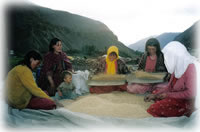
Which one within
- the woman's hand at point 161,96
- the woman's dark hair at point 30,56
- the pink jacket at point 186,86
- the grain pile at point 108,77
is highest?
the woman's dark hair at point 30,56

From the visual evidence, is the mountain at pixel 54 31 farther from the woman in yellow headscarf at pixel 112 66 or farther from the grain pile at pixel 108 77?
the grain pile at pixel 108 77

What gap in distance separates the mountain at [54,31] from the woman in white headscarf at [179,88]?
1.75 metres

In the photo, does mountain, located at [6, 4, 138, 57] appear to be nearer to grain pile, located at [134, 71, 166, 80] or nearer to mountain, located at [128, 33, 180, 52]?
mountain, located at [128, 33, 180, 52]

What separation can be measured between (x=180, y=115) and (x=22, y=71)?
282 centimetres

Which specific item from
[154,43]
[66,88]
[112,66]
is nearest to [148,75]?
[154,43]

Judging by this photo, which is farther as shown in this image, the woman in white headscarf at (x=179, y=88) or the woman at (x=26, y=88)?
the woman at (x=26, y=88)

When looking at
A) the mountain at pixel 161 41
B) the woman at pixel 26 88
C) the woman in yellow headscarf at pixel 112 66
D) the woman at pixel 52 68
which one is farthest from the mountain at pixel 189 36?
the woman at pixel 26 88

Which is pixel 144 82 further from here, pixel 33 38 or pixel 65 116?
pixel 33 38

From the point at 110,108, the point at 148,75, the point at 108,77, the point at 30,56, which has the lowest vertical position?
the point at 110,108

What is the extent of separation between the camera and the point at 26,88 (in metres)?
4.19

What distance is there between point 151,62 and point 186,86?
172 cm

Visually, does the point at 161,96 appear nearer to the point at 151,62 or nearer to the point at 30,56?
the point at 151,62

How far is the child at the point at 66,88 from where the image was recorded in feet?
17.1

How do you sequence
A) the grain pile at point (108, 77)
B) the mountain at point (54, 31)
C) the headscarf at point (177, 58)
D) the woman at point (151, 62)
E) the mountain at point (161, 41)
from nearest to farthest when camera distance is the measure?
the headscarf at point (177, 58) → the mountain at point (54, 31) → the mountain at point (161, 41) → the woman at point (151, 62) → the grain pile at point (108, 77)
